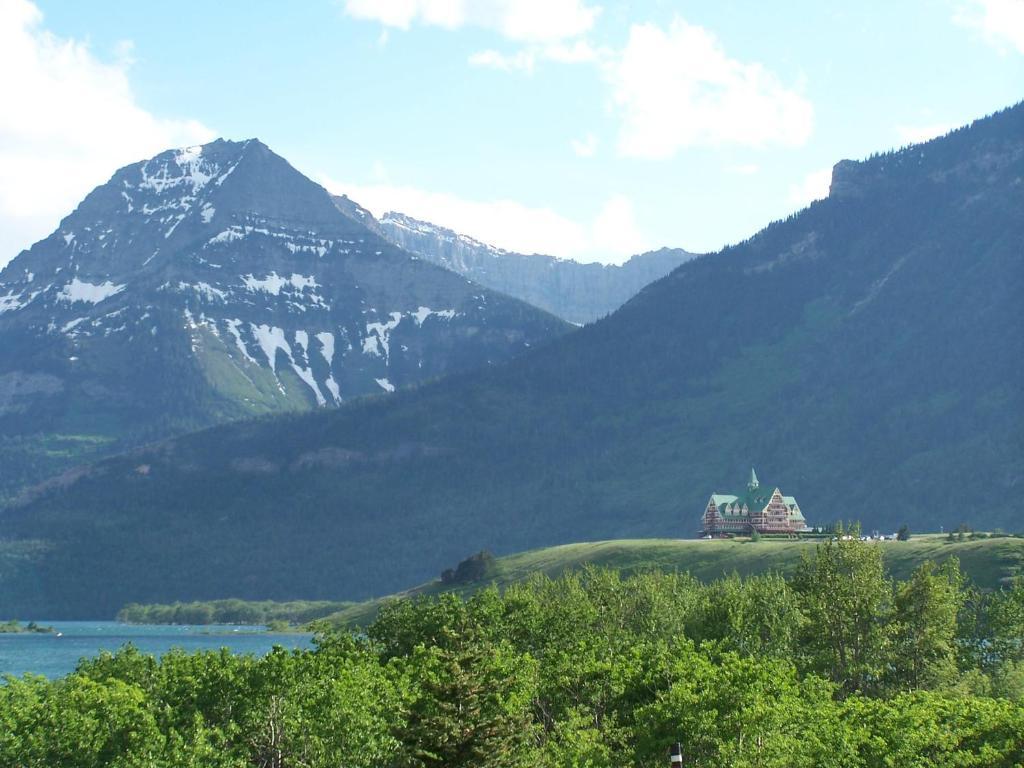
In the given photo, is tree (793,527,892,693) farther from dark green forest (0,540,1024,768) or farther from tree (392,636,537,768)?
tree (392,636,537,768)

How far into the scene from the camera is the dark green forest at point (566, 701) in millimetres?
94312

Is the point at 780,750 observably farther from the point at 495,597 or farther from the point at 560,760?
the point at 495,597

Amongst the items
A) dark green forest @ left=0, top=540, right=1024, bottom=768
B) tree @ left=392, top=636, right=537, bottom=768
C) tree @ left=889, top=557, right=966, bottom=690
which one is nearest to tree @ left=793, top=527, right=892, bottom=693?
dark green forest @ left=0, top=540, right=1024, bottom=768

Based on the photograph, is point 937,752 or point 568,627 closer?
point 937,752

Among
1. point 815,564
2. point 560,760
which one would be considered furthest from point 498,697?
point 815,564

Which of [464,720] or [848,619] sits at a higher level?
[464,720]

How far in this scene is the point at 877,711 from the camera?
103 meters

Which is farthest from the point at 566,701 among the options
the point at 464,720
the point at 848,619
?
the point at 848,619

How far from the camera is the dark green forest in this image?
94.3m

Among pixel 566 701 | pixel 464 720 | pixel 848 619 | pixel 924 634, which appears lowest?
pixel 924 634

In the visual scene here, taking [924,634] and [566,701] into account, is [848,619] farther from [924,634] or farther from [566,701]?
[566,701]

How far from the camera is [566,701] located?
113875mm

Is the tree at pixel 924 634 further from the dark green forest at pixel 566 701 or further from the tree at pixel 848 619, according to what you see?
the tree at pixel 848 619

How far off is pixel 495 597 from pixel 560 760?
57.0 m
